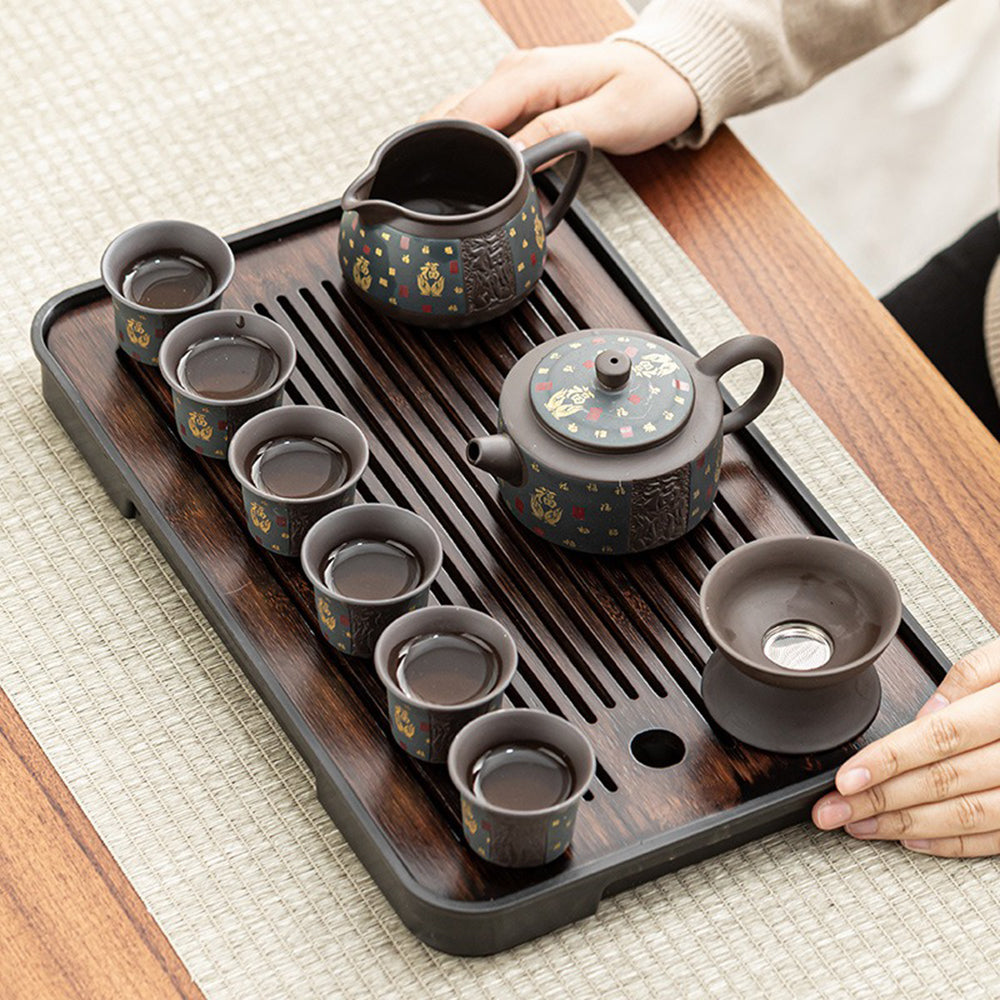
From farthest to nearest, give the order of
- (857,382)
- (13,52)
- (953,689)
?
(13,52), (857,382), (953,689)

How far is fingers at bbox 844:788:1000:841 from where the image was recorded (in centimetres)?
127

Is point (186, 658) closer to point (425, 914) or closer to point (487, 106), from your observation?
point (425, 914)

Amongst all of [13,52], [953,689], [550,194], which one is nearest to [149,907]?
[953,689]

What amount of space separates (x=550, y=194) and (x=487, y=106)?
11 cm

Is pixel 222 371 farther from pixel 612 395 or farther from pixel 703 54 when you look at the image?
pixel 703 54

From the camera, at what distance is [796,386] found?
157 cm

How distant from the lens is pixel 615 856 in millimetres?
1199

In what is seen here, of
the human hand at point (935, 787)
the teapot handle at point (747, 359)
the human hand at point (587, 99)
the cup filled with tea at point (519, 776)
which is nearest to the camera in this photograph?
the cup filled with tea at point (519, 776)

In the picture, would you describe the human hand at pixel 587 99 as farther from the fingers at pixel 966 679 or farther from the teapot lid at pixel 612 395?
the fingers at pixel 966 679

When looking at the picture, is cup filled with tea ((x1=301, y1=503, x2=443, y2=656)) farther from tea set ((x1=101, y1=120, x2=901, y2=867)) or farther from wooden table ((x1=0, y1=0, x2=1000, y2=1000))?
wooden table ((x1=0, y1=0, x2=1000, y2=1000))

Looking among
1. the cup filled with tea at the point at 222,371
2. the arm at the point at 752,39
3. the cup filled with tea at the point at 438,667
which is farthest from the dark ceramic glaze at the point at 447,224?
the cup filled with tea at the point at 438,667

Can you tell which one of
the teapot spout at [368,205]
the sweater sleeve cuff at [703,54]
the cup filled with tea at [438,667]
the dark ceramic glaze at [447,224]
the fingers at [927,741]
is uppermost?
the teapot spout at [368,205]

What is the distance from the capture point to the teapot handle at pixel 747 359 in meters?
1.37

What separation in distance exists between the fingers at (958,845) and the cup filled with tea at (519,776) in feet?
0.86
